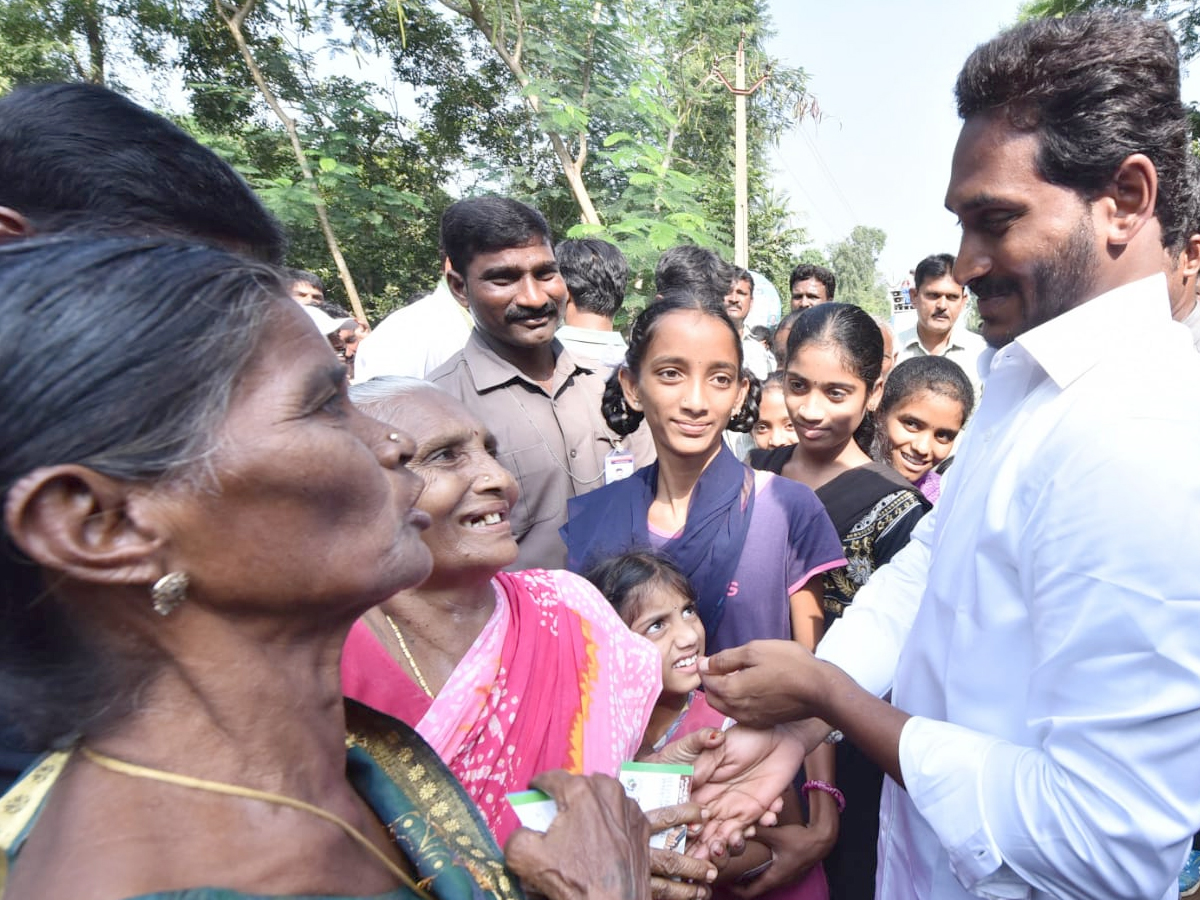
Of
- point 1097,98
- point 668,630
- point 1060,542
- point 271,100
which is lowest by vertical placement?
point 668,630

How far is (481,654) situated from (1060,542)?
108 centimetres

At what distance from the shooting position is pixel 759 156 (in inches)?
849

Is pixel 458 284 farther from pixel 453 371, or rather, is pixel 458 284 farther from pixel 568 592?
pixel 568 592

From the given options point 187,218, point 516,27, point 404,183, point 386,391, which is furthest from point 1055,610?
point 404,183

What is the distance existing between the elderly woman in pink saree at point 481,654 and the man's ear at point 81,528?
73 centimetres

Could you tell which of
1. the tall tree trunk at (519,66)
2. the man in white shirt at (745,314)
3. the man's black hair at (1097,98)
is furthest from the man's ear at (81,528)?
the tall tree trunk at (519,66)

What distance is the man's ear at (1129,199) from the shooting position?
1.25 m

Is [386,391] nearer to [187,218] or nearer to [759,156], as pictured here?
[187,218]

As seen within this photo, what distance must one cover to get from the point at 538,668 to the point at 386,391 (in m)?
0.71

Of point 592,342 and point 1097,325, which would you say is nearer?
point 1097,325

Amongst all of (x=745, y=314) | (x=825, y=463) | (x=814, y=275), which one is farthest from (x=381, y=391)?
(x=814, y=275)

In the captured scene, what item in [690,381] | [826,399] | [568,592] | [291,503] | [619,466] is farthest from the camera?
[619,466]

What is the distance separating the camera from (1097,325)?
1281 mm

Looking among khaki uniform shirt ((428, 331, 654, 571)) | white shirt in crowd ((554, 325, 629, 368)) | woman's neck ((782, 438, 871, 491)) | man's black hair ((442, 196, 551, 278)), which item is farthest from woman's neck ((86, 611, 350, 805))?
white shirt in crowd ((554, 325, 629, 368))
